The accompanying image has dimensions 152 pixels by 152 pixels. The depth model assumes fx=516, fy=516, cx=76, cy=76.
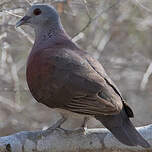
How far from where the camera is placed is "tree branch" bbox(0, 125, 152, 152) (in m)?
4.50

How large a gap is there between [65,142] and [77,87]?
0.51 metres

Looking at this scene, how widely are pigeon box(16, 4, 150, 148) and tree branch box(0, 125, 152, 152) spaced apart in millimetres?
170

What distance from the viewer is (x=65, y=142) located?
15.1 ft

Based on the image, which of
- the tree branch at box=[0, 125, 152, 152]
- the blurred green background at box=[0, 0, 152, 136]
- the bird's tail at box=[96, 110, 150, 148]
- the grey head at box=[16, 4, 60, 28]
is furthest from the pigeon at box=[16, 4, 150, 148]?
the blurred green background at box=[0, 0, 152, 136]

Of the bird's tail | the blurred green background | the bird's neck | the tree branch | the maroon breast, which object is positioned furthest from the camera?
the blurred green background

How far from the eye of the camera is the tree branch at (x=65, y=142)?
450 centimetres

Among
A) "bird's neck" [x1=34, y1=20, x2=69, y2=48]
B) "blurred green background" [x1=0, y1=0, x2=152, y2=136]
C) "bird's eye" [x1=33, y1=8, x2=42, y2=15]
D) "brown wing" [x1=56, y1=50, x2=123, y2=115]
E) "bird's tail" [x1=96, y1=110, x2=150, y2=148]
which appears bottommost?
"blurred green background" [x1=0, y1=0, x2=152, y2=136]

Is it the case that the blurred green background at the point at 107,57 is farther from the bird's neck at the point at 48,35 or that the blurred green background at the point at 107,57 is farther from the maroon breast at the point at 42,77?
the maroon breast at the point at 42,77

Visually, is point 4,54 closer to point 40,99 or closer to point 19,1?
point 19,1

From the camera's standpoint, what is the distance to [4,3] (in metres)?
5.64

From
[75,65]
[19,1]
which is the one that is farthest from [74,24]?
[75,65]

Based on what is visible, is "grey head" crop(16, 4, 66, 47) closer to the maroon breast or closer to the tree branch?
the maroon breast

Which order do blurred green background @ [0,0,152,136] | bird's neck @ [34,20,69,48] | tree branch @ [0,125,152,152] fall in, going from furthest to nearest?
1. blurred green background @ [0,0,152,136]
2. bird's neck @ [34,20,69,48]
3. tree branch @ [0,125,152,152]

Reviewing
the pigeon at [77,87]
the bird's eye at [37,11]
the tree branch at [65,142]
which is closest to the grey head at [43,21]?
the bird's eye at [37,11]
